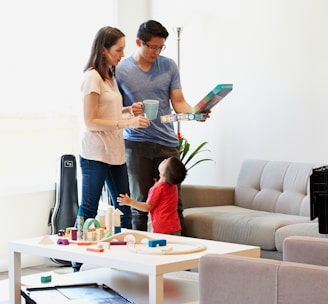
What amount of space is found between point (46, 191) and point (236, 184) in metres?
1.42

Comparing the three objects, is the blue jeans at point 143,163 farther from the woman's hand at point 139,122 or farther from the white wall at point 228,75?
the white wall at point 228,75

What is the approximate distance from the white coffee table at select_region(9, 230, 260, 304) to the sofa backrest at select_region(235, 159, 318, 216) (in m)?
1.56

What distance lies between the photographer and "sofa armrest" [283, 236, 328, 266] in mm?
2619

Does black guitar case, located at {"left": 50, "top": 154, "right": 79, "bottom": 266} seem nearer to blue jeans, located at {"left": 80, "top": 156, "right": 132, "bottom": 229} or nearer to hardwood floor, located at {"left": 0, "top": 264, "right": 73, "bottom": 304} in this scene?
hardwood floor, located at {"left": 0, "top": 264, "right": 73, "bottom": 304}

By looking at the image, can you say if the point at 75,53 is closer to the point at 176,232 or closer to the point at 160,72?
the point at 160,72

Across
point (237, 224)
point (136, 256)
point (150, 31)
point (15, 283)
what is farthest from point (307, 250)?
point (150, 31)

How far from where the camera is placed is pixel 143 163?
4383mm

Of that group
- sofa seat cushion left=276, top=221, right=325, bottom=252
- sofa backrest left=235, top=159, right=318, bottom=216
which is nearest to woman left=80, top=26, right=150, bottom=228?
sofa seat cushion left=276, top=221, right=325, bottom=252

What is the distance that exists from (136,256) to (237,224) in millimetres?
1545

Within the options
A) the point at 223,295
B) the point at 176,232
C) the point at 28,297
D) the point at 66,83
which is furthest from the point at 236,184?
the point at 223,295

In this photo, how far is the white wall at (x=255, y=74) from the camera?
4.97m

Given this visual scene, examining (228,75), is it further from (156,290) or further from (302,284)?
(302,284)

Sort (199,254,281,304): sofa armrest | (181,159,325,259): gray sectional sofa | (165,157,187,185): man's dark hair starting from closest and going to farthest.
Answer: (199,254,281,304): sofa armrest
(165,157,187,185): man's dark hair
(181,159,325,259): gray sectional sofa

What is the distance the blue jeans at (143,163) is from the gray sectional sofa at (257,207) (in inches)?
17.4
